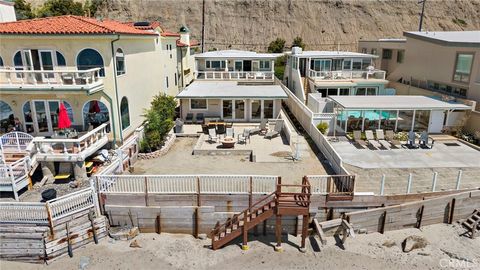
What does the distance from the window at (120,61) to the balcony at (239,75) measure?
44.0 feet

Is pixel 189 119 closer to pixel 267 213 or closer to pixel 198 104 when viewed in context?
pixel 198 104

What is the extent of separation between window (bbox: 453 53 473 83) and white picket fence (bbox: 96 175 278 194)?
18.0 m

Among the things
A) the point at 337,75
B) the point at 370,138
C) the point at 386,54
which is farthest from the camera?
Answer: the point at 386,54

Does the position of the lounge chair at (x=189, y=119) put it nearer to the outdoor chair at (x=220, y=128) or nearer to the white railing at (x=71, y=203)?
the outdoor chair at (x=220, y=128)

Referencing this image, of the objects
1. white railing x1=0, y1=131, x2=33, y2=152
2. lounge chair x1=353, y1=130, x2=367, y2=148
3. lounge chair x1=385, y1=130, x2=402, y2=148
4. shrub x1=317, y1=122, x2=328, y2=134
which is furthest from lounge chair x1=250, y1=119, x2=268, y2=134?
white railing x1=0, y1=131, x2=33, y2=152

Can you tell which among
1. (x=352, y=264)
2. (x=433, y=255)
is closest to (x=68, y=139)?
(x=352, y=264)

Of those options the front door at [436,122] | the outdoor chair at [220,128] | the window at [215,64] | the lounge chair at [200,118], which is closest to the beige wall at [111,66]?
the lounge chair at [200,118]

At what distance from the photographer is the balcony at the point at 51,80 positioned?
1603 cm

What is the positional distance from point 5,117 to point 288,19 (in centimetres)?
6681

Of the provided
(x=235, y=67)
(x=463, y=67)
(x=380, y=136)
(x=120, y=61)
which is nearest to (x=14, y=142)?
(x=120, y=61)

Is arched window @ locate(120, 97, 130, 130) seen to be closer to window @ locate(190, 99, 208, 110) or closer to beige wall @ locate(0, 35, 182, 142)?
beige wall @ locate(0, 35, 182, 142)

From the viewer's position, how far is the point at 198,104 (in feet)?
79.3

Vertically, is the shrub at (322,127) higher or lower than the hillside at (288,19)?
lower

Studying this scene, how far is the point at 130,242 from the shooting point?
41.2 feet
